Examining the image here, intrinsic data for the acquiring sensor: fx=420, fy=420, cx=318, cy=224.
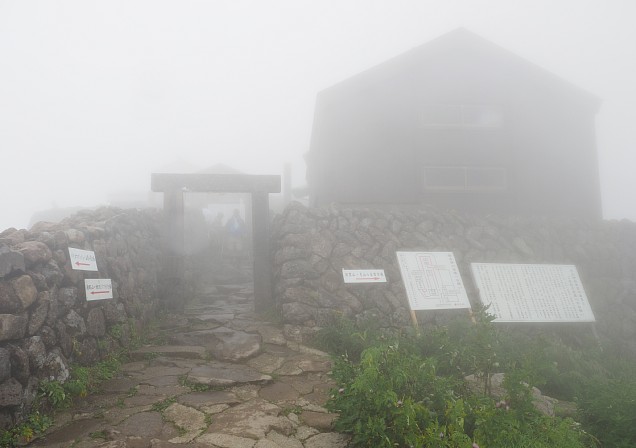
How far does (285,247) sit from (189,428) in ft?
17.8

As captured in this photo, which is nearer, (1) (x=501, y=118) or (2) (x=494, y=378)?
(2) (x=494, y=378)

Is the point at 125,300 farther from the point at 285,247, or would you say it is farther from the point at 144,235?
the point at 285,247

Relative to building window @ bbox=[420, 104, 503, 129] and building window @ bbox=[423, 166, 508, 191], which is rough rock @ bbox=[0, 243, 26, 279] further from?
building window @ bbox=[420, 104, 503, 129]

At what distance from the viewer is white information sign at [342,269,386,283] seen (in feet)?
28.2

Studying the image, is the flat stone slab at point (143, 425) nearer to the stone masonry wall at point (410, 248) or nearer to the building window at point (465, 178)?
the stone masonry wall at point (410, 248)

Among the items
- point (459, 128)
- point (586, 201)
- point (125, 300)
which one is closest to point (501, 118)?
point (459, 128)

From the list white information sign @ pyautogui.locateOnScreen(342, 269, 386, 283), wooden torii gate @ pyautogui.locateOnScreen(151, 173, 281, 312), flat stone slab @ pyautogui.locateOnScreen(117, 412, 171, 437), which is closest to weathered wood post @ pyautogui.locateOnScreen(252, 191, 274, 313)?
wooden torii gate @ pyautogui.locateOnScreen(151, 173, 281, 312)

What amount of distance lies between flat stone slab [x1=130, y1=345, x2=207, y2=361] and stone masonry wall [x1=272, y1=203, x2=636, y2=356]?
1.96 metres

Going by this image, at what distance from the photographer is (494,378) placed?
532 centimetres

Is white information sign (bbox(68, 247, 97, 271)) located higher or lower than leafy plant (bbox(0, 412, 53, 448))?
higher

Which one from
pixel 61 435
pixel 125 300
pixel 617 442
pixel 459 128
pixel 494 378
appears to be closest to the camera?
pixel 617 442

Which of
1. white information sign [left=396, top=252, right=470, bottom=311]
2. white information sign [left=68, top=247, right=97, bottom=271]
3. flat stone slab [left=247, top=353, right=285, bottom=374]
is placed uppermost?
white information sign [left=68, top=247, right=97, bottom=271]

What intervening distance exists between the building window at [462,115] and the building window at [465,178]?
1.38m

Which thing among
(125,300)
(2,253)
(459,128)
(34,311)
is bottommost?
(125,300)
